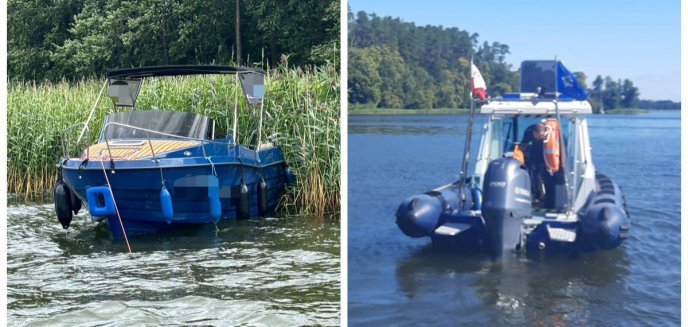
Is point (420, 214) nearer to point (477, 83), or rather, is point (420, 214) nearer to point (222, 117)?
point (477, 83)

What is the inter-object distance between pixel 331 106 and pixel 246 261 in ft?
5.68

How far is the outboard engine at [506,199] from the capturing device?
553cm

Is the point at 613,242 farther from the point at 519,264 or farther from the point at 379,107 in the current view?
the point at 379,107

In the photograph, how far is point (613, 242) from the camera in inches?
218

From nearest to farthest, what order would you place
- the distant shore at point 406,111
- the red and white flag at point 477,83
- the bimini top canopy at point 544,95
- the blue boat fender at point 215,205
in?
the distant shore at point 406,111 < the red and white flag at point 477,83 < the bimini top canopy at point 544,95 < the blue boat fender at point 215,205

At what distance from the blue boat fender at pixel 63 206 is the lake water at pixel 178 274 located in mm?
99

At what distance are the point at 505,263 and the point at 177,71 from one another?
2.50m

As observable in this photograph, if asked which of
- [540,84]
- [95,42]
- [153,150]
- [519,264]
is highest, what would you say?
[95,42]

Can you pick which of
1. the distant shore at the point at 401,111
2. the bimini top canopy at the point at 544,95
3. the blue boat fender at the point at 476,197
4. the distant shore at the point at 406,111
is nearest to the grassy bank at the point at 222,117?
the blue boat fender at the point at 476,197

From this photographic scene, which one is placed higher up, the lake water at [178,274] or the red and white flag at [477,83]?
the red and white flag at [477,83]

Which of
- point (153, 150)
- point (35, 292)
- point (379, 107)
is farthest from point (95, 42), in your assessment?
point (379, 107)

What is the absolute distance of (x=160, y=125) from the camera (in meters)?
6.37

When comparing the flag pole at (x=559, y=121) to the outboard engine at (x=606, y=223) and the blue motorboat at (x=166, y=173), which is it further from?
the blue motorboat at (x=166, y=173)

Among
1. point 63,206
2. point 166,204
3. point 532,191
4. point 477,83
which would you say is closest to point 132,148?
point 166,204
